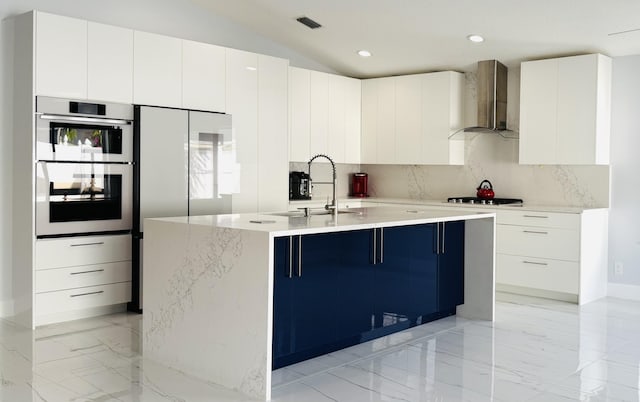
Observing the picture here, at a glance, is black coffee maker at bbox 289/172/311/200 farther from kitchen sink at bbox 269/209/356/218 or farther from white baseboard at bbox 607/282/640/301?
white baseboard at bbox 607/282/640/301

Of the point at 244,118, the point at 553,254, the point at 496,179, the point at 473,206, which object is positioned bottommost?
the point at 553,254

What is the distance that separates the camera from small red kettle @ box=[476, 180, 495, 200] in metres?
6.76

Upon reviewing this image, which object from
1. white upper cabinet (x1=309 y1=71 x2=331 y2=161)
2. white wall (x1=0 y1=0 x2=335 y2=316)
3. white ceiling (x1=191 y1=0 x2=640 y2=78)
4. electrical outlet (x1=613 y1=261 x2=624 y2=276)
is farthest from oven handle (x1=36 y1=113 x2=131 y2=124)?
electrical outlet (x1=613 y1=261 x2=624 y2=276)

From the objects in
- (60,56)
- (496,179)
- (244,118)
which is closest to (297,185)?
(244,118)

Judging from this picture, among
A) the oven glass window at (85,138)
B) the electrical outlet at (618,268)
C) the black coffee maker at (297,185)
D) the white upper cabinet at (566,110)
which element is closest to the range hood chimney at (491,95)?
the white upper cabinet at (566,110)

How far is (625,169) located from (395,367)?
359 centimetres

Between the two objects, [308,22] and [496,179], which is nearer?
[308,22]

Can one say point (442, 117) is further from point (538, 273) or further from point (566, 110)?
point (538, 273)

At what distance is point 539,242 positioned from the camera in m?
5.95

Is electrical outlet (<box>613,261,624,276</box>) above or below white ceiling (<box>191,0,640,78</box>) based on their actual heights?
below

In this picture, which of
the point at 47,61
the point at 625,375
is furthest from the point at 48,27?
the point at 625,375

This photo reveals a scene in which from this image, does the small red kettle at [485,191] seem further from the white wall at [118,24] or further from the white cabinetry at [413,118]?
the white wall at [118,24]

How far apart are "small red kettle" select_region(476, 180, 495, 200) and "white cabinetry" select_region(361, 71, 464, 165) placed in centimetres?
36

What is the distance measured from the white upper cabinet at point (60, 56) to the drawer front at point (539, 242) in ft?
13.3
